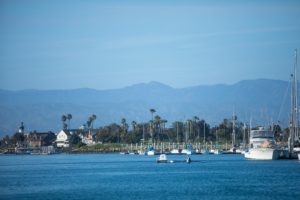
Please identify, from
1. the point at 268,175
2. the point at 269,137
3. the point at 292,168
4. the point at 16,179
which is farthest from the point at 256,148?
the point at 16,179

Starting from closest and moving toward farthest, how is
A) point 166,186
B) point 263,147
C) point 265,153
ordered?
point 166,186 → point 265,153 → point 263,147

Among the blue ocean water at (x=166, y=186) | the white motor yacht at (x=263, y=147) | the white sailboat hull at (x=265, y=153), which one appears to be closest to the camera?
the blue ocean water at (x=166, y=186)

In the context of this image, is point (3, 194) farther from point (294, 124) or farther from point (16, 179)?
point (294, 124)

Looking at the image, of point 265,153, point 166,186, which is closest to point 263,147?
point 265,153

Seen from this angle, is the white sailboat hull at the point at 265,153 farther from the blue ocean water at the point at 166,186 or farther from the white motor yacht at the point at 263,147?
the blue ocean water at the point at 166,186

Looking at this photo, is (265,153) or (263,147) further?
(263,147)

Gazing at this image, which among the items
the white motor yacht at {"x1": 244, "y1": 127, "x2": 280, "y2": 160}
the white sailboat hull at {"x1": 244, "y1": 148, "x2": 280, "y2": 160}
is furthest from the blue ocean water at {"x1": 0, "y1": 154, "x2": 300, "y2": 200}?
the white motor yacht at {"x1": 244, "y1": 127, "x2": 280, "y2": 160}

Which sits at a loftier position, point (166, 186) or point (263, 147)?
point (263, 147)

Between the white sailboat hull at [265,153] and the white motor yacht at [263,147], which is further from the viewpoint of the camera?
the white motor yacht at [263,147]

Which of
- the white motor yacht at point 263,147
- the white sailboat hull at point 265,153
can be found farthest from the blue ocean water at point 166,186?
the white motor yacht at point 263,147

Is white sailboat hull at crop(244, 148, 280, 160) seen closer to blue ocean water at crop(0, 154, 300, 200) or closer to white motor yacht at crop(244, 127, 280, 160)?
white motor yacht at crop(244, 127, 280, 160)

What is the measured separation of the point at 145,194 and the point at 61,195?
8609mm

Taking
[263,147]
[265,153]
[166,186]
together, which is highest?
[263,147]

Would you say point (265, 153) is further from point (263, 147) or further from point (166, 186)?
point (166, 186)
